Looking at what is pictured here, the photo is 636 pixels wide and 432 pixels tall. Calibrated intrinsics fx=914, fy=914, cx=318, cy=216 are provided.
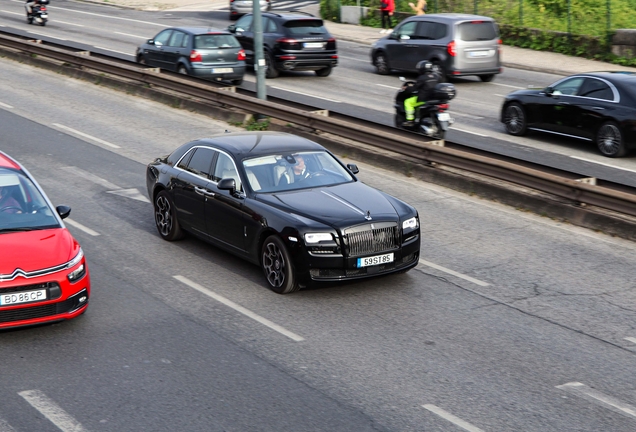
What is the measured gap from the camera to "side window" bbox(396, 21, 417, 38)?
1079 inches

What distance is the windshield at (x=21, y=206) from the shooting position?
934 cm

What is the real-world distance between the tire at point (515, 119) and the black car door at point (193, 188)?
9.68 metres

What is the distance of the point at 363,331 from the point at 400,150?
7633 mm

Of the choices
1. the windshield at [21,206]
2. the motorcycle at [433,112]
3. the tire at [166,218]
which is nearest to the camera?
the windshield at [21,206]

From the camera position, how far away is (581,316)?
9695mm

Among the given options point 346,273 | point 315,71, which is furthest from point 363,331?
point 315,71

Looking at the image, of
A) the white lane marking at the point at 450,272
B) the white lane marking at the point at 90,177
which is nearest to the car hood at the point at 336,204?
the white lane marking at the point at 450,272

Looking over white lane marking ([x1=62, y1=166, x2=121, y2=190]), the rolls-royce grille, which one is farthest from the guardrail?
white lane marking ([x1=62, y1=166, x2=121, y2=190])

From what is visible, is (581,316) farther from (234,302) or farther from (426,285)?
(234,302)

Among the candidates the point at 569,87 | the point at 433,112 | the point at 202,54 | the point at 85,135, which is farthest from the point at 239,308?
the point at 202,54

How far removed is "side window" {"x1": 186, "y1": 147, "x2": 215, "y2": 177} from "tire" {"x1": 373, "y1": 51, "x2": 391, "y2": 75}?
683 inches

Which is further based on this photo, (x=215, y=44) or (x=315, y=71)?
(x=315, y=71)

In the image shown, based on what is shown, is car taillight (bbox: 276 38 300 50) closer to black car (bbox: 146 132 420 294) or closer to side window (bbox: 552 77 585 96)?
side window (bbox: 552 77 585 96)

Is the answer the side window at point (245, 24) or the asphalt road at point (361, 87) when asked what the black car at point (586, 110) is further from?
the side window at point (245, 24)
